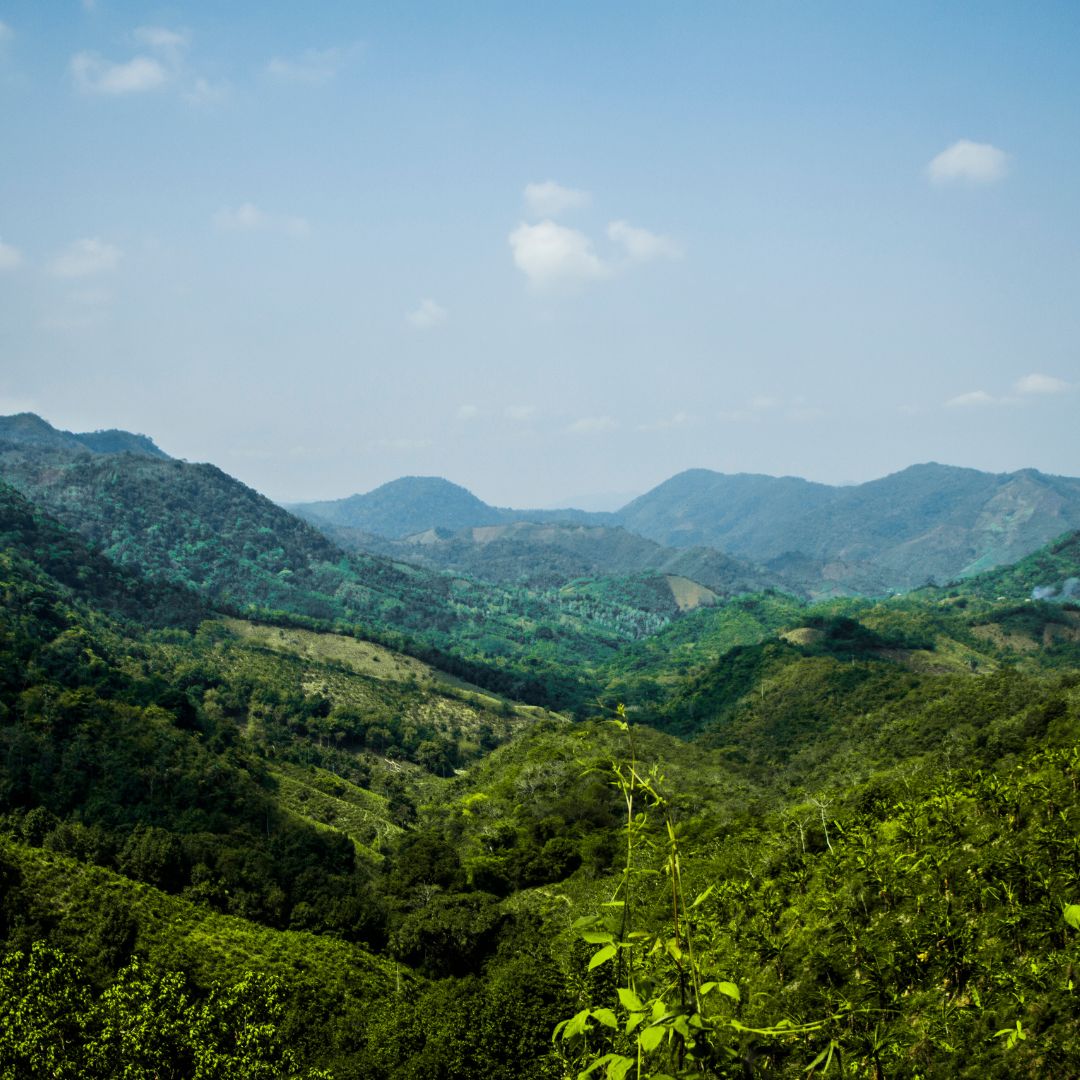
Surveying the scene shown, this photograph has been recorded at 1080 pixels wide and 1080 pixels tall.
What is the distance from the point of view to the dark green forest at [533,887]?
6.73m

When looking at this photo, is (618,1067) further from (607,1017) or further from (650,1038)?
(650,1038)

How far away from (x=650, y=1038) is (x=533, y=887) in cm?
5488

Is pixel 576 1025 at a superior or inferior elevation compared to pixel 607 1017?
inferior

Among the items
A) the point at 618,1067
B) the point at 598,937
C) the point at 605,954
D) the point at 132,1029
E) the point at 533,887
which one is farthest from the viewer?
the point at 533,887

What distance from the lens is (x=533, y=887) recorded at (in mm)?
52875

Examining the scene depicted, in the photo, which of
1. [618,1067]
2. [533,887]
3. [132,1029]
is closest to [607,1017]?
[618,1067]

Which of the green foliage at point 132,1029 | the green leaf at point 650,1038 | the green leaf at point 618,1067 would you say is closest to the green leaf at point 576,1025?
the green leaf at point 618,1067

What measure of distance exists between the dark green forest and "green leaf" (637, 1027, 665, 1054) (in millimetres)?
24

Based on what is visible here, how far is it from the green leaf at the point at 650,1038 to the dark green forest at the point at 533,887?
0.02 m

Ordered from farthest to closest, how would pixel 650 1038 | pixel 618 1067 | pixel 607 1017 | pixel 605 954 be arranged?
pixel 605 954 → pixel 607 1017 → pixel 618 1067 → pixel 650 1038

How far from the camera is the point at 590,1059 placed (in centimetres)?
333

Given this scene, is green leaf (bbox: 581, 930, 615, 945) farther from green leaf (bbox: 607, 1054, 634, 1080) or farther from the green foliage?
the green foliage

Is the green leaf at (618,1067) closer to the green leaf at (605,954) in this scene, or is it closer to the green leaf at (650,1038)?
the green leaf at (650,1038)

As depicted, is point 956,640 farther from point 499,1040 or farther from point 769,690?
point 499,1040
